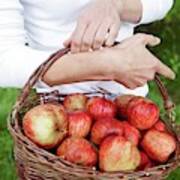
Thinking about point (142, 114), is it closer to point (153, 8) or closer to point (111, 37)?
point (111, 37)

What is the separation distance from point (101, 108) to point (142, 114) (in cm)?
10

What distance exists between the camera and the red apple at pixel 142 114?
1.69 metres

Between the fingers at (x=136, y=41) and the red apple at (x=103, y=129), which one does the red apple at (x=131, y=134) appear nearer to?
the red apple at (x=103, y=129)

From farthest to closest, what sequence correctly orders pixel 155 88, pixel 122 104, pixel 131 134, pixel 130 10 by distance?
pixel 155 88 → pixel 130 10 → pixel 122 104 → pixel 131 134

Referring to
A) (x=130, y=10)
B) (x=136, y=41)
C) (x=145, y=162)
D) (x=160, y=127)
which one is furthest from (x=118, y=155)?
(x=130, y=10)

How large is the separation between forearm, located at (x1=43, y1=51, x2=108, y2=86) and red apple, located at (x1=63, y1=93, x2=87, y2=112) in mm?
65

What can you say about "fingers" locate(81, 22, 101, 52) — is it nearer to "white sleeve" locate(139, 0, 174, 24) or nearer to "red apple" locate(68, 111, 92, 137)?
"red apple" locate(68, 111, 92, 137)

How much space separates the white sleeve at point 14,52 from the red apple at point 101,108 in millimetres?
158

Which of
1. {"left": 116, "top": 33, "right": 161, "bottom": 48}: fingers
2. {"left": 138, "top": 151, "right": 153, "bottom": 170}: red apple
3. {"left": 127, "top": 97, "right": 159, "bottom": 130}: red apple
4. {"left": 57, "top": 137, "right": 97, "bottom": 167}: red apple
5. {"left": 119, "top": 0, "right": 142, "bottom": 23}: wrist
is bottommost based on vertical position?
{"left": 138, "top": 151, "right": 153, "bottom": 170}: red apple

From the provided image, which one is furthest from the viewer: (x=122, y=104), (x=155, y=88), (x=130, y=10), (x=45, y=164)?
(x=155, y=88)

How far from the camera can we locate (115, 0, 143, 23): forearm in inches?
73.0

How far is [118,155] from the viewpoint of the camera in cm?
159

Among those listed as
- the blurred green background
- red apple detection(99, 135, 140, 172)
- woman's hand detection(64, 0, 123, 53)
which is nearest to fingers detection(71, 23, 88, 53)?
woman's hand detection(64, 0, 123, 53)

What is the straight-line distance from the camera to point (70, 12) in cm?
184
